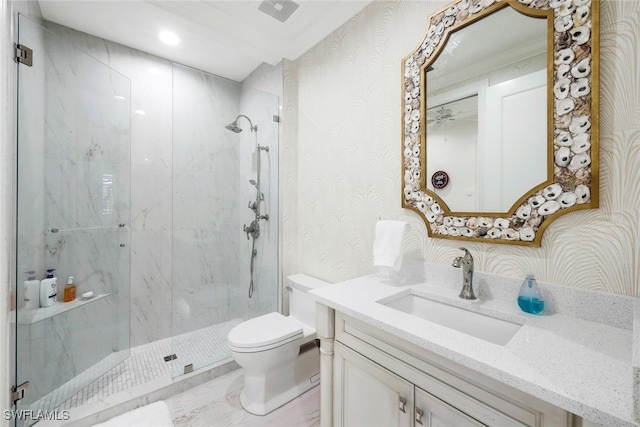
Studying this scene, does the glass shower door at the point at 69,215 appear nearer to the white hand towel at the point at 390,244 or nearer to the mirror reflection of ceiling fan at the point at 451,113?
the white hand towel at the point at 390,244

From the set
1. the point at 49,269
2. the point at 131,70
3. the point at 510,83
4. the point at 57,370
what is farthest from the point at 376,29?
the point at 57,370

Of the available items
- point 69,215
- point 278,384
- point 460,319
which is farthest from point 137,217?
point 460,319

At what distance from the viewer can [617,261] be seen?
90 centimetres

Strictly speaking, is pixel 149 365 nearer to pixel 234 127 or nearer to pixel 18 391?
pixel 18 391

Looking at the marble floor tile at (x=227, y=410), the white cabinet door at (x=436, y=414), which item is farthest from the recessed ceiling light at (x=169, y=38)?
the white cabinet door at (x=436, y=414)

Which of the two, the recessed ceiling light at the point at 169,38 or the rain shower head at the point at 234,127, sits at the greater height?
the recessed ceiling light at the point at 169,38

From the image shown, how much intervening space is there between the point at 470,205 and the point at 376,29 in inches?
47.5

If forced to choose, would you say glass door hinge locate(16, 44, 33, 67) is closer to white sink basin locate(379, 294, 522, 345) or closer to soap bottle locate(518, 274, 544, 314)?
white sink basin locate(379, 294, 522, 345)

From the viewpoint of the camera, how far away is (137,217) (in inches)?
89.4

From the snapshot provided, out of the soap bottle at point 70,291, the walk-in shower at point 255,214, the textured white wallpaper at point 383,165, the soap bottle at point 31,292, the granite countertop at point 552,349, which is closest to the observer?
the granite countertop at point 552,349

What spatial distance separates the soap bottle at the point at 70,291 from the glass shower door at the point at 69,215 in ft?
0.08

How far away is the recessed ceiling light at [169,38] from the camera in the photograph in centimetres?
202

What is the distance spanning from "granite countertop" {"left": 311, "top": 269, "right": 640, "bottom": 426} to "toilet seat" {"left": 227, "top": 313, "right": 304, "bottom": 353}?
2.07 feet

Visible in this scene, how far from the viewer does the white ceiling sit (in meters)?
1.77
